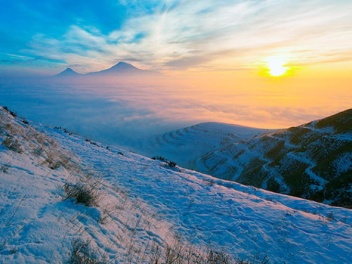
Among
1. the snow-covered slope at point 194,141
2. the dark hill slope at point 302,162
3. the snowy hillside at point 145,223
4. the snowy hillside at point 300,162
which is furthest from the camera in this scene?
the snow-covered slope at point 194,141

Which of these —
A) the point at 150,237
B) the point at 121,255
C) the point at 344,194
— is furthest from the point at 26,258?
the point at 344,194

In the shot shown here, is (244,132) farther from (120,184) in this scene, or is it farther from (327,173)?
(120,184)

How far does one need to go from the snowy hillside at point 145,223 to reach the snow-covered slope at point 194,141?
206 feet

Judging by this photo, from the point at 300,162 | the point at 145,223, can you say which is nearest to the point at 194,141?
the point at 300,162

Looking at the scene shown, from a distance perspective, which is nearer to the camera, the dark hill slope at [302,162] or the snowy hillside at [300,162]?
the dark hill slope at [302,162]

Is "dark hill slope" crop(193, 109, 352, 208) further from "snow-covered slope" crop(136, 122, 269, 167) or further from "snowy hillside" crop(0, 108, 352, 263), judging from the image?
"snow-covered slope" crop(136, 122, 269, 167)

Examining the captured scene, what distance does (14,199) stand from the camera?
4438 millimetres

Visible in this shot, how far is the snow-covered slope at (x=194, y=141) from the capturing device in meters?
80.8

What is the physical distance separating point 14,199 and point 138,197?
5256mm

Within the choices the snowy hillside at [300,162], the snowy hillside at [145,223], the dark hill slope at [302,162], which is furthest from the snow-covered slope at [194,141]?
the snowy hillside at [145,223]

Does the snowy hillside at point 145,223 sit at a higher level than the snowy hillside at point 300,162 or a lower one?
higher

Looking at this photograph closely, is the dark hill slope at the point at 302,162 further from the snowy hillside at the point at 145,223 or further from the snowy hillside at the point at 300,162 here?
the snowy hillside at the point at 145,223

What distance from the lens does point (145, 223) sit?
6305 millimetres

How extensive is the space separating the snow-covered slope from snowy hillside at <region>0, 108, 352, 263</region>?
62.9 m
